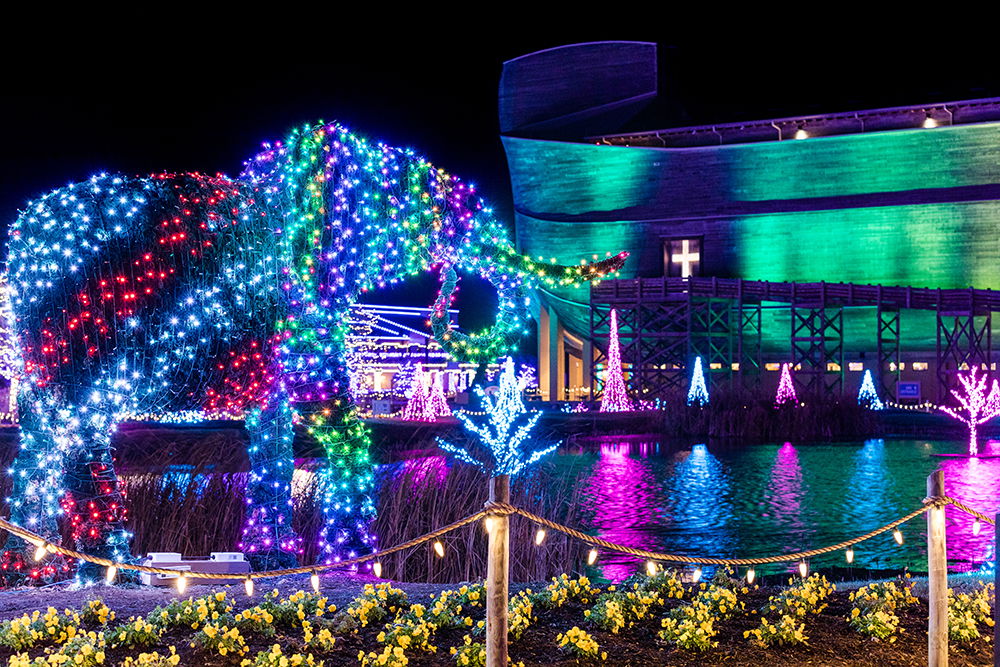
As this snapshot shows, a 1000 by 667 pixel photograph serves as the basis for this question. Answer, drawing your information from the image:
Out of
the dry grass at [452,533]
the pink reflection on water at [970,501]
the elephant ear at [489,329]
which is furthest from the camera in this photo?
the pink reflection on water at [970,501]

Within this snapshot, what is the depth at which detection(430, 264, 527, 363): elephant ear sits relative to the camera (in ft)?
31.1

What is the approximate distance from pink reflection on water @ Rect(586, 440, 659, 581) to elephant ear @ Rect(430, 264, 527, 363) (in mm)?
3112

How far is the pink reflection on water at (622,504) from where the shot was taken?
1226 centimetres

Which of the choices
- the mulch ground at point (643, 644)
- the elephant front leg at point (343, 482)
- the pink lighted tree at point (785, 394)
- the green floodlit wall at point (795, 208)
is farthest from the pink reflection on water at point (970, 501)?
the green floodlit wall at point (795, 208)

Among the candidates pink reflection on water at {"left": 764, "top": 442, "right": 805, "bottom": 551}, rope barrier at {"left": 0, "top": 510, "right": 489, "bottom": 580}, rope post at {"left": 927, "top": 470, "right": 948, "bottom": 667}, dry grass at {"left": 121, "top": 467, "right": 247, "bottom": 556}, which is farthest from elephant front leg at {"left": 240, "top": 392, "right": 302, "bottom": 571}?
pink reflection on water at {"left": 764, "top": 442, "right": 805, "bottom": 551}

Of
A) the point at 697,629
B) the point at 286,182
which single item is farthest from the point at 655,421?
the point at 697,629

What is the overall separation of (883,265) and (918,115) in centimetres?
647

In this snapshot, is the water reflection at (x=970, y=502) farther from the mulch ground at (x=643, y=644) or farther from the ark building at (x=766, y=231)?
the ark building at (x=766, y=231)

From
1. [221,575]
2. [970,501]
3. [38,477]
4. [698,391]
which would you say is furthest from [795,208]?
[221,575]

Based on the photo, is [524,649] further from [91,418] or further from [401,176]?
[401,176]

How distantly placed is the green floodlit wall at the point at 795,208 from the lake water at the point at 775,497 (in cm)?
1631

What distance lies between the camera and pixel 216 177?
852 cm

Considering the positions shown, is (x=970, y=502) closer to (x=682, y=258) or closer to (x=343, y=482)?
(x=343, y=482)

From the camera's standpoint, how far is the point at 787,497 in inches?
679
